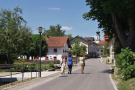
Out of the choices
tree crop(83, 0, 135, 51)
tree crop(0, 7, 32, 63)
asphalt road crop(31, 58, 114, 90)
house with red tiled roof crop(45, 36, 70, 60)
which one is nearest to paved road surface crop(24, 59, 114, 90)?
asphalt road crop(31, 58, 114, 90)

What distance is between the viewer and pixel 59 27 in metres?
101

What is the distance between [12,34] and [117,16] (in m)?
12.6

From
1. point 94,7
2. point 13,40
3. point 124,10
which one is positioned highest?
point 94,7

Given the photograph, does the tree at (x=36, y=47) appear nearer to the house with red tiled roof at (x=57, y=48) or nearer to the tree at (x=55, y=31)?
the house with red tiled roof at (x=57, y=48)

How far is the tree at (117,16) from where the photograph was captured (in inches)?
574

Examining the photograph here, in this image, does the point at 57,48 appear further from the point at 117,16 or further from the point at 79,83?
the point at 79,83

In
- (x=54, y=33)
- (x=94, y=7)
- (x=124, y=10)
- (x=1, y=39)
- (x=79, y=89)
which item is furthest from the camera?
(x=54, y=33)

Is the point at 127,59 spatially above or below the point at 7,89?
above

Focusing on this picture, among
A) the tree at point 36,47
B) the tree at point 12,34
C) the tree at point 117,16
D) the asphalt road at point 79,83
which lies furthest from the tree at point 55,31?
the asphalt road at point 79,83

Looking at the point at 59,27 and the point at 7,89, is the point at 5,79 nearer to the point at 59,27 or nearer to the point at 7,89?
the point at 7,89

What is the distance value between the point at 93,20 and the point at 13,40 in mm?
9779

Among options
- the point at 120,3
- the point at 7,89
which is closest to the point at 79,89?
the point at 7,89

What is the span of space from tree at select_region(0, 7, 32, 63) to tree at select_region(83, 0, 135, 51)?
26.8ft

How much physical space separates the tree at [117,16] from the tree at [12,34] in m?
8.16
